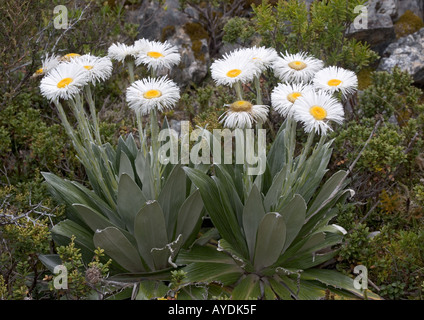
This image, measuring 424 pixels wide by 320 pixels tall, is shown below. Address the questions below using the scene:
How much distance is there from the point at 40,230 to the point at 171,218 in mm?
755

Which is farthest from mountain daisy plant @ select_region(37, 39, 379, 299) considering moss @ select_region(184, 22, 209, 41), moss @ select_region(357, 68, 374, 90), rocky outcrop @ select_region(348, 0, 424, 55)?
moss @ select_region(184, 22, 209, 41)

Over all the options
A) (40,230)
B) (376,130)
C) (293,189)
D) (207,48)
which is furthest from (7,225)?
(207,48)

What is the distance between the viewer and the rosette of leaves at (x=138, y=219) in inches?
105

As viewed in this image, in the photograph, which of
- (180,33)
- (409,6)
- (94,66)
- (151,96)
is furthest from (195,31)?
(151,96)

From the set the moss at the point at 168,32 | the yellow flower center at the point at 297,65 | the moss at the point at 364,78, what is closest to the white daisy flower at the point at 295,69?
the yellow flower center at the point at 297,65

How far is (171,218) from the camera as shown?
2879mm

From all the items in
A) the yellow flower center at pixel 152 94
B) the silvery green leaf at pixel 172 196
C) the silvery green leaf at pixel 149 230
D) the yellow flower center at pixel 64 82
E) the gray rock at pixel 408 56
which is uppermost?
the gray rock at pixel 408 56

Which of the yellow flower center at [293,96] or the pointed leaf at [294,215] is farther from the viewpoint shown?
the pointed leaf at [294,215]

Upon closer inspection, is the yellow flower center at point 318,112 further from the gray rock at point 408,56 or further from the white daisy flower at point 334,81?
the gray rock at point 408,56

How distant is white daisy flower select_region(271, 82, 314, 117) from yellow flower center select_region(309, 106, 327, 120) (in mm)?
108

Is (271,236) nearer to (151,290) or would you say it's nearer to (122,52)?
(151,290)

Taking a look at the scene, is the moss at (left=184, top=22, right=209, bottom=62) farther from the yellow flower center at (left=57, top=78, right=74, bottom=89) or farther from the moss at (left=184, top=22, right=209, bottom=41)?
the yellow flower center at (left=57, top=78, right=74, bottom=89)

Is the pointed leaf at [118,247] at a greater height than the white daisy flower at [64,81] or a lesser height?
lesser

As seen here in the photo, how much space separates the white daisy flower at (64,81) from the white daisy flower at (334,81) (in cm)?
125
